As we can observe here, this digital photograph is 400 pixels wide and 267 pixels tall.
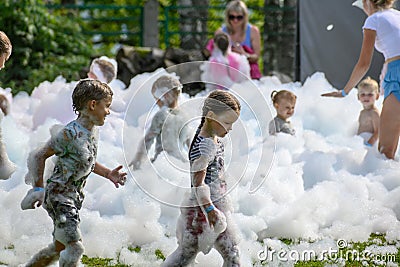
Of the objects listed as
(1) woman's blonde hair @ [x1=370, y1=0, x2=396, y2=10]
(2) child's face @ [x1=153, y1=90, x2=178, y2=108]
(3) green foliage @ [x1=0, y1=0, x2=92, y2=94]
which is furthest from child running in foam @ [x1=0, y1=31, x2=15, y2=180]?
(3) green foliage @ [x1=0, y1=0, x2=92, y2=94]

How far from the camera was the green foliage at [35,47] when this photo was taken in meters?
10.2

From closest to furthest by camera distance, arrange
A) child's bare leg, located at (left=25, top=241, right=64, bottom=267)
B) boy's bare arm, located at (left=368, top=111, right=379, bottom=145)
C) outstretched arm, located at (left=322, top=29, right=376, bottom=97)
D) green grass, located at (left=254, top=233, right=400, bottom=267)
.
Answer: child's bare leg, located at (left=25, top=241, right=64, bottom=267) → green grass, located at (left=254, top=233, right=400, bottom=267) → outstretched arm, located at (left=322, top=29, right=376, bottom=97) → boy's bare arm, located at (left=368, top=111, right=379, bottom=145)

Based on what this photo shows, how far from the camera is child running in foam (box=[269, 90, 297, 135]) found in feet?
21.0

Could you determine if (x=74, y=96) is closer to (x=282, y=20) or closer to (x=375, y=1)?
(x=375, y=1)

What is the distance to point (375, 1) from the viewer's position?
5.77 meters

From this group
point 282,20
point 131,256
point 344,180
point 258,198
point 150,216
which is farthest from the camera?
point 282,20

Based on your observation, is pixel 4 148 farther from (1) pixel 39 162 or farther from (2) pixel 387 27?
(2) pixel 387 27

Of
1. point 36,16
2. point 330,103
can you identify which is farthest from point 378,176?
point 36,16

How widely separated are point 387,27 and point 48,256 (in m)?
3.34

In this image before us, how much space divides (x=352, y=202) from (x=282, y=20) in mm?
7323

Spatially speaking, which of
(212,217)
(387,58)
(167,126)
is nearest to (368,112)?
(387,58)

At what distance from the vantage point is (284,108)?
6.44 m

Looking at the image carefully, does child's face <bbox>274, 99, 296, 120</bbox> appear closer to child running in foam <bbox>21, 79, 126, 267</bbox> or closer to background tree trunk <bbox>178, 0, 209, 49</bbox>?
child running in foam <bbox>21, 79, 126, 267</bbox>

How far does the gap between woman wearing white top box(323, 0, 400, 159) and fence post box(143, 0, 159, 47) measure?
20.9 feet
